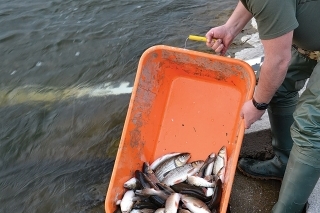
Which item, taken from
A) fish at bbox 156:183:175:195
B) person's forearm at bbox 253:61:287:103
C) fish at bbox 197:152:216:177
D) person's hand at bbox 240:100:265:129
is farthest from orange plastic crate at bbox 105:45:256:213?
person's forearm at bbox 253:61:287:103

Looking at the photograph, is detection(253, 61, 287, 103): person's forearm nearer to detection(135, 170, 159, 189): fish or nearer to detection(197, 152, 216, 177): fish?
detection(197, 152, 216, 177): fish

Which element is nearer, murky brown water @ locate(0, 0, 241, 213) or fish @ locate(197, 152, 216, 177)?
fish @ locate(197, 152, 216, 177)

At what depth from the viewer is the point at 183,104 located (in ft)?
13.3

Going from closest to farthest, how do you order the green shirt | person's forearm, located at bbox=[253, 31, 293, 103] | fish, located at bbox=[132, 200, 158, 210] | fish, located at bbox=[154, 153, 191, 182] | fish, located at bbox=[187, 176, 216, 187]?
1. the green shirt
2. person's forearm, located at bbox=[253, 31, 293, 103]
3. fish, located at bbox=[132, 200, 158, 210]
4. fish, located at bbox=[187, 176, 216, 187]
5. fish, located at bbox=[154, 153, 191, 182]

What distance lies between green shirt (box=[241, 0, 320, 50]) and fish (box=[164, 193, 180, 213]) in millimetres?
1459

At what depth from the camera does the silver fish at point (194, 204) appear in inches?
122

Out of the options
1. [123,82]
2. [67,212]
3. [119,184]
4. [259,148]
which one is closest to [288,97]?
[259,148]

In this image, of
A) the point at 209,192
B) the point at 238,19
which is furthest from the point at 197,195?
the point at 238,19

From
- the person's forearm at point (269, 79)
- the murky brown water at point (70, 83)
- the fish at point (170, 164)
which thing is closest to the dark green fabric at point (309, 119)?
the person's forearm at point (269, 79)

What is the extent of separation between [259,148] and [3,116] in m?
3.57

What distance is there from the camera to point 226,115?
3859 millimetres

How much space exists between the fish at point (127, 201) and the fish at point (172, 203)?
0.96 ft

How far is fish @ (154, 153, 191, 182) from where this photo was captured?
11.8 ft

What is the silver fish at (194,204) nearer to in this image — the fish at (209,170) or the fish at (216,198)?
the fish at (216,198)
